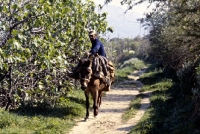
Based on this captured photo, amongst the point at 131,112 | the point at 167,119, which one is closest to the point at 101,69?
the point at 131,112

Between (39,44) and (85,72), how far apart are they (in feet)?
12.3

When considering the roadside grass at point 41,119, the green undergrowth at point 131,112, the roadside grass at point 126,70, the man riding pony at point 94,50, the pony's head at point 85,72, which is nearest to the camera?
the roadside grass at point 41,119

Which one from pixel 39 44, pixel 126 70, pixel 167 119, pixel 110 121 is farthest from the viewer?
pixel 126 70

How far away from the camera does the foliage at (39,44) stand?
19.7 feet

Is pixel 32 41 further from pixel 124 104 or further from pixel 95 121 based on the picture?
pixel 124 104

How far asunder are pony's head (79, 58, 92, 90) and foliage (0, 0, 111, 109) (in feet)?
2.26

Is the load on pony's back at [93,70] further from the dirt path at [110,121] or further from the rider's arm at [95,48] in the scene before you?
the dirt path at [110,121]

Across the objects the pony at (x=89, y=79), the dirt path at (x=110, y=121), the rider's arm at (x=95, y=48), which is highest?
the rider's arm at (x=95, y=48)

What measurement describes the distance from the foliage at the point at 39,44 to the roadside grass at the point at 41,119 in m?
0.41

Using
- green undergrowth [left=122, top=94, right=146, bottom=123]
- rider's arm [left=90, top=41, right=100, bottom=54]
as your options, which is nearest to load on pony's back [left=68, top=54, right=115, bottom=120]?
rider's arm [left=90, top=41, right=100, bottom=54]

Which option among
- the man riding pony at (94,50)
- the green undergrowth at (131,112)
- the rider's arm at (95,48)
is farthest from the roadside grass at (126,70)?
the rider's arm at (95,48)

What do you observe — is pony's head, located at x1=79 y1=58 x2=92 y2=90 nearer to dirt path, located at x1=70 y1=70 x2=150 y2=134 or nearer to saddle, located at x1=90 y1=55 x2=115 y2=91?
saddle, located at x1=90 y1=55 x2=115 y2=91

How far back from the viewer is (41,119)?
10.2m

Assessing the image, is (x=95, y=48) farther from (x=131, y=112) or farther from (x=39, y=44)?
(x=39, y=44)
